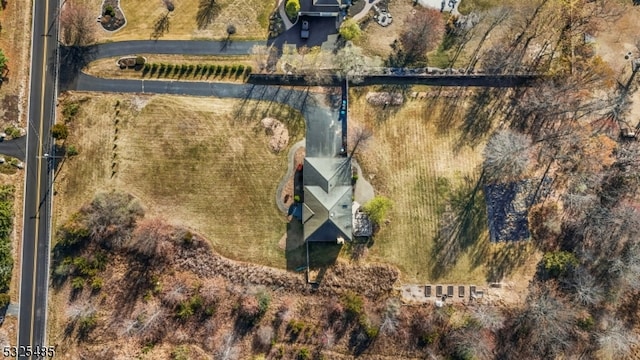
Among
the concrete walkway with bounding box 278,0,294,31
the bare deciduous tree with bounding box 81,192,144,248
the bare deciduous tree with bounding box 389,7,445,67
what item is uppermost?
the concrete walkway with bounding box 278,0,294,31

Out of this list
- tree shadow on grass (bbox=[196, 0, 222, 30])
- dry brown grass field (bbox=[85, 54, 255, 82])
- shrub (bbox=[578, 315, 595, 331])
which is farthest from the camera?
tree shadow on grass (bbox=[196, 0, 222, 30])

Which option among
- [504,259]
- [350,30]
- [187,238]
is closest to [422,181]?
[504,259]

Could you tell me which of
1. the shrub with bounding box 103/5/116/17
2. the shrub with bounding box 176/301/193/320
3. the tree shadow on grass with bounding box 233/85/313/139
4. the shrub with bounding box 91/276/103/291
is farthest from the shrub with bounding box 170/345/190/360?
the shrub with bounding box 103/5/116/17

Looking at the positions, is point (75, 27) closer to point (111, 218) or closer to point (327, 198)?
point (111, 218)

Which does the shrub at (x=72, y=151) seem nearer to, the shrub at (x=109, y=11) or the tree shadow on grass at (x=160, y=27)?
the tree shadow on grass at (x=160, y=27)

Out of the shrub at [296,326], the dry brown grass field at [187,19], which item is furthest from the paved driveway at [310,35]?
the shrub at [296,326]

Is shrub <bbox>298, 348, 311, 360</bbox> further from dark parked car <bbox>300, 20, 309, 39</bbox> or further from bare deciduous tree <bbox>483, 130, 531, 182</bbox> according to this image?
dark parked car <bbox>300, 20, 309, 39</bbox>

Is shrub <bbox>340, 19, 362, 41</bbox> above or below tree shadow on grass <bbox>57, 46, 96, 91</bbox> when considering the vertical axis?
above

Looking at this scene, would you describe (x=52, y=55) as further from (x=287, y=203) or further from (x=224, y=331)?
(x=224, y=331)
